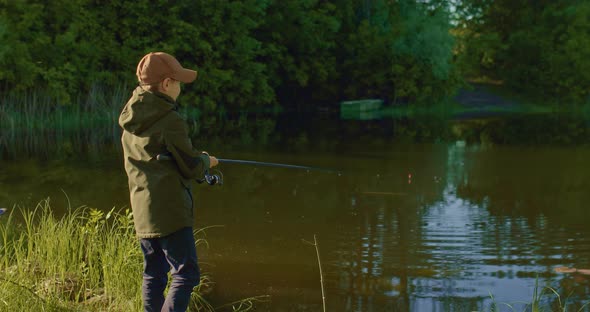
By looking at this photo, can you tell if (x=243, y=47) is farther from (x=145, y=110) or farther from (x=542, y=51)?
(x=145, y=110)

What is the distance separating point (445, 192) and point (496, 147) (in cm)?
758

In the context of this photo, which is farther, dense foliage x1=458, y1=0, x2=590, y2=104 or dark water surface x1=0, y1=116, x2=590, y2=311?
dense foliage x1=458, y1=0, x2=590, y2=104

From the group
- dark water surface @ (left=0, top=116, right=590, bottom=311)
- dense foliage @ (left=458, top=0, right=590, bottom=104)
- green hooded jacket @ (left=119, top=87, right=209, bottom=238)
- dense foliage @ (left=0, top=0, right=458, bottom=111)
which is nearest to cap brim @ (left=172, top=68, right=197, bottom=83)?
green hooded jacket @ (left=119, top=87, right=209, bottom=238)

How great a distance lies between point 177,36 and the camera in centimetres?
3316

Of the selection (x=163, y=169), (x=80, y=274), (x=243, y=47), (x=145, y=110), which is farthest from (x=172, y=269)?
(x=243, y=47)

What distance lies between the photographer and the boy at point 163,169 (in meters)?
3.85

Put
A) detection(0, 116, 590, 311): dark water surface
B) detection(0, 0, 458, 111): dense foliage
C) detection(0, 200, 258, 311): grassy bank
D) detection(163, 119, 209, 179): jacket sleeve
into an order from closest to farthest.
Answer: detection(163, 119, 209, 179): jacket sleeve, detection(0, 200, 258, 311): grassy bank, detection(0, 116, 590, 311): dark water surface, detection(0, 0, 458, 111): dense foliage

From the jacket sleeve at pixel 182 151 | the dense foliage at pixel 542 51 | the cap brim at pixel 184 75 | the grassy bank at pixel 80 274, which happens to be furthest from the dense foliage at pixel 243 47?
the jacket sleeve at pixel 182 151

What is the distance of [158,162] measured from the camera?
12.7 feet

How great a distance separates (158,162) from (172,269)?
0.59 meters

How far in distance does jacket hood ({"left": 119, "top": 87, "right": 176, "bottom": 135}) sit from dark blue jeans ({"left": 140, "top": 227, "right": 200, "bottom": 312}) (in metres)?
0.56

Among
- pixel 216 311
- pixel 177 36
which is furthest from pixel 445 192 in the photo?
pixel 177 36

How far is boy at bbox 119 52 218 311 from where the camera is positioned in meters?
3.85

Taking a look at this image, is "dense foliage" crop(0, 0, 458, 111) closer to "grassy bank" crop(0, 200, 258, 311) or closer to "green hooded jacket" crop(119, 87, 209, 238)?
"grassy bank" crop(0, 200, 258, 311)
